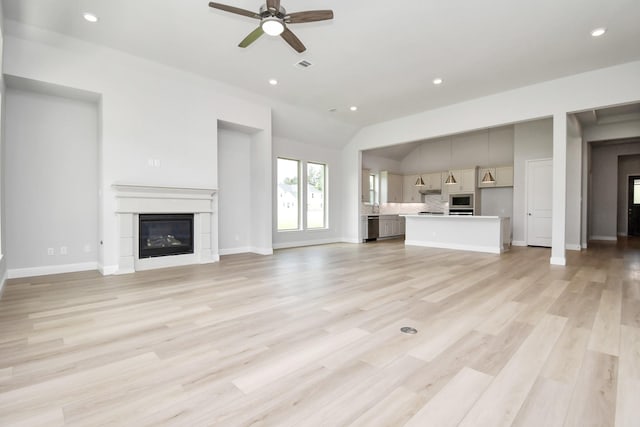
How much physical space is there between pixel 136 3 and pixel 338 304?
13.7ft

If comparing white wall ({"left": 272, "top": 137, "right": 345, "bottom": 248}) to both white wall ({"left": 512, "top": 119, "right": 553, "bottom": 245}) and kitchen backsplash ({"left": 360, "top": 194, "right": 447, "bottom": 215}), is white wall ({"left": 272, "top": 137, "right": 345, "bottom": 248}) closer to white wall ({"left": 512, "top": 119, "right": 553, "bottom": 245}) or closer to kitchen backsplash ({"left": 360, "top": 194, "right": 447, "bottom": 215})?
kitchen backsplash ({"left": 360, "top": 194, "right": 447, "bottom": 215})

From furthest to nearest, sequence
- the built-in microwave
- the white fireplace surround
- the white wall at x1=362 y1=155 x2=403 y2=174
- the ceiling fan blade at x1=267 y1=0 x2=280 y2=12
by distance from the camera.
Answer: the white wall at x1=362 y1=155 x2=403 y2=174 → the built-in microwave → the white fireplace surround → the ceiling fan blade at x1=267 y1=0 x2=280 y2=12

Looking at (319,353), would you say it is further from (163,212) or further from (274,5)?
(163,212)

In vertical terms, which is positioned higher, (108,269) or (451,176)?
(451,176)

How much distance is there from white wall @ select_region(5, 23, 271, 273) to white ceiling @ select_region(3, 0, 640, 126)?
0.97ft

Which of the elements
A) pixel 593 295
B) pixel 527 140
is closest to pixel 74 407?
pixel 593 295

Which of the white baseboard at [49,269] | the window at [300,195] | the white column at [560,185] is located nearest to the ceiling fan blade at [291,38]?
the window at [300,195]

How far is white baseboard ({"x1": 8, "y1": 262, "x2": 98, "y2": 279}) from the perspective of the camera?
444 cm

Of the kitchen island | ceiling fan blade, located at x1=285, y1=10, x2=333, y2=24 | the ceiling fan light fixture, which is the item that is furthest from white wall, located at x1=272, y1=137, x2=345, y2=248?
ceiling fan blade, located at x1=285, y1=10, x2=333, y2=24

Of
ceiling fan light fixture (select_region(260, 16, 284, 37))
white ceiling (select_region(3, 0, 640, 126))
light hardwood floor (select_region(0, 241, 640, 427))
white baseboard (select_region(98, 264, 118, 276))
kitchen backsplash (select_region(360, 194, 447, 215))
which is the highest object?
white ceiling (select_region(3, 0, 640, 126))

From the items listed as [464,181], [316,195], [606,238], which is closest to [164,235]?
[316,195]

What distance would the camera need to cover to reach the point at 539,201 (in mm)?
8016

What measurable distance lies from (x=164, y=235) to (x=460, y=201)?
8539 millimetres

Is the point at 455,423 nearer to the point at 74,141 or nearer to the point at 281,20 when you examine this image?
the point at 281,20
